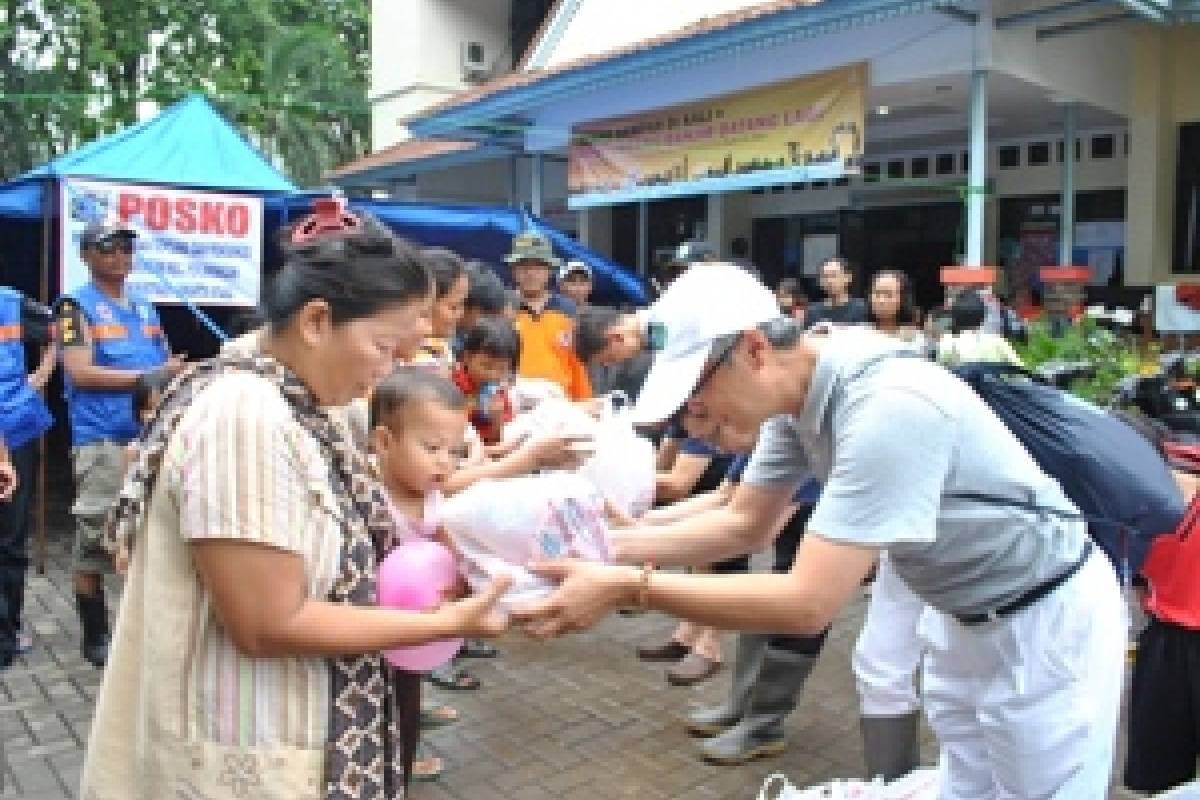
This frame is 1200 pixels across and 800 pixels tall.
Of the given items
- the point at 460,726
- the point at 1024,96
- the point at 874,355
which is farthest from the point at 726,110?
the point at 874,355

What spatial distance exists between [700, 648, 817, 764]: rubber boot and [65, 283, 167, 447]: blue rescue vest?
121 inches

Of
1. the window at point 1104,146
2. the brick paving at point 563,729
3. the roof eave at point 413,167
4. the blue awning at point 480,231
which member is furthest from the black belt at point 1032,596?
the roof eave at point 413,167

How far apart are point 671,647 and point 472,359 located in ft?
5.37

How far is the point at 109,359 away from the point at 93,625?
1230mm

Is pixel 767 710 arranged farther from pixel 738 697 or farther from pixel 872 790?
pixel 872 790

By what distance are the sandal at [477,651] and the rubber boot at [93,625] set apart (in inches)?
62.0

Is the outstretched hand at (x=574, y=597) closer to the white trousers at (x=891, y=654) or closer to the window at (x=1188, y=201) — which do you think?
the white trousers at (x=891, y=654)

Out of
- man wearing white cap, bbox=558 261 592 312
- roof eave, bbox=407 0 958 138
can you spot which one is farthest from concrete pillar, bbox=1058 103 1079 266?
man wearing white cap, bbox=558 261 592 312

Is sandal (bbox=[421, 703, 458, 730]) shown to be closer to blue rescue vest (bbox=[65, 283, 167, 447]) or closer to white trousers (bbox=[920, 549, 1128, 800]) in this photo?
Answer: blue rescue vest (bbox=[65, 283, 167, 447])

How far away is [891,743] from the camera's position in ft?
10.4

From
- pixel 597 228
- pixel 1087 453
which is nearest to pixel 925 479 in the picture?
pixel 1087 453

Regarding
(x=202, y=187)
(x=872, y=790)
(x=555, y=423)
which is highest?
(x=202, y=187)

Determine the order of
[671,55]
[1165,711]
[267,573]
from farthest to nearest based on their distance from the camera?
[671,55], [1165,711], [267,573]

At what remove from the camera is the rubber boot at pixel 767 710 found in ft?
11.7
